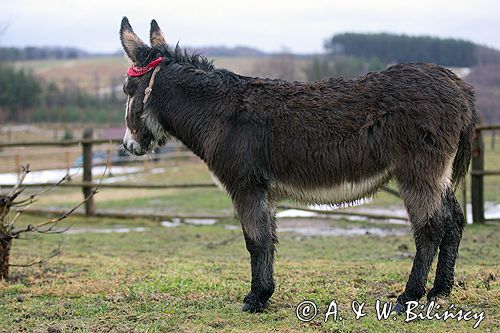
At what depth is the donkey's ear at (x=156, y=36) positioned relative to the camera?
6113 millimetres

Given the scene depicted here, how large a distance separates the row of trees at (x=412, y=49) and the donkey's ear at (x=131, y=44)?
13448 mm

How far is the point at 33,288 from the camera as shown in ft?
21.5

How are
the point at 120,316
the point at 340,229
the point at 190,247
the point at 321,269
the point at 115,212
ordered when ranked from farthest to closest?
the point at 115,212
the point at 340,229
the point at 190,247
the point at 321,269
the point at 120,316

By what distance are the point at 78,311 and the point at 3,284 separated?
5.10ft

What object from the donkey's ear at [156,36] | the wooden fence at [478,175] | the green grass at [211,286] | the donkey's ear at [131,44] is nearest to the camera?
the green grass at [211,286]

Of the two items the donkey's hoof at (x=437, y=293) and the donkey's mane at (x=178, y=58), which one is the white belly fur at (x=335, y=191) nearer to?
the donkey's hoof at (x=437, y=293)

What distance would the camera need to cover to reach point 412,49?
19.8 meters

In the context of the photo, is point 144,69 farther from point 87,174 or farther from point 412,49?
point 412,49

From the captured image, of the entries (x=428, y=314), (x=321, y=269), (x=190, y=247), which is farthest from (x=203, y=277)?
(x=190, y=247)

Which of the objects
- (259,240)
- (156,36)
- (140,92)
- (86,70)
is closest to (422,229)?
(259,240)

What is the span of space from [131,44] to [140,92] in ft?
1.47

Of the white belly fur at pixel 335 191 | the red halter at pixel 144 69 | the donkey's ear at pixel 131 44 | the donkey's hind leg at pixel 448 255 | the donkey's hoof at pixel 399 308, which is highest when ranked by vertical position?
the donkey's ear at pixel 131 44

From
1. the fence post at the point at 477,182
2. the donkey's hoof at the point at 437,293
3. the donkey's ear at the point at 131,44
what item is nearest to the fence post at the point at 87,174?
the fence post at the point at 477,182

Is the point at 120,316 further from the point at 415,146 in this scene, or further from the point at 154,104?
the point at 415,146
